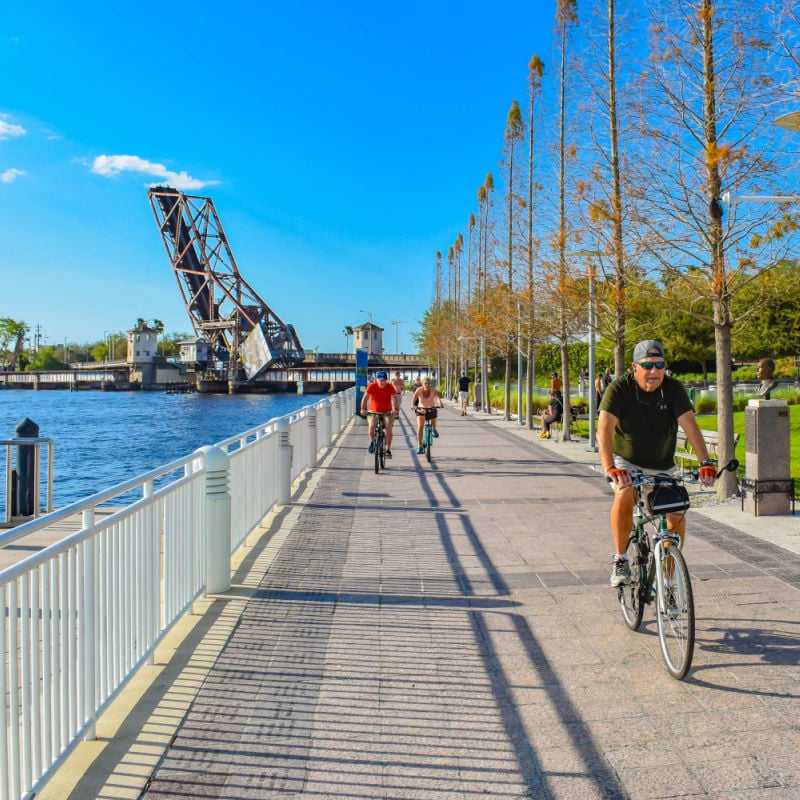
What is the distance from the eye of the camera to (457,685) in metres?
4.15

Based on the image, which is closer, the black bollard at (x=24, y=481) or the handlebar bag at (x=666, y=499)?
the handlebar bag at (x=666, y=499)

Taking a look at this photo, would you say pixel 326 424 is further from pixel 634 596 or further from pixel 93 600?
pixel 93 600

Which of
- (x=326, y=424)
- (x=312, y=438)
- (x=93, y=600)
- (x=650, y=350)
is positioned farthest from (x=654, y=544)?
(x=326, y=424)

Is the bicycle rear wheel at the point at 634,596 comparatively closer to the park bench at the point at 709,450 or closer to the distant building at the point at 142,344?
the park bench at the point at 709,450

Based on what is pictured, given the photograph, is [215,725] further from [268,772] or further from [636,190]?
[636,190]

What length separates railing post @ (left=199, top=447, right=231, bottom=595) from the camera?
18.6 ft

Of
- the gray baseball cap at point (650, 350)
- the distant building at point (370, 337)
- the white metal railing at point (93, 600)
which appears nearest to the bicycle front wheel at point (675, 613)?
the gray baseball cap at point (650, 350)

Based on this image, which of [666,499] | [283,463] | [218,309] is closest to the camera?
[666,499]

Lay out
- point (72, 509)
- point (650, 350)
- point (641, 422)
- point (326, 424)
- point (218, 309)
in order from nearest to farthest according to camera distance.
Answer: point (72, 509) → point (650, 350) → point (641, 422) → point (326, 424) → point (218, 309)

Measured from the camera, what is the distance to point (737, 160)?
33.1 ft

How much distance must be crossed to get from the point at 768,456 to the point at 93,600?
750 cm

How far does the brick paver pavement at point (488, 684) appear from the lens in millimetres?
3211

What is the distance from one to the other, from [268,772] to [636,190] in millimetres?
9389

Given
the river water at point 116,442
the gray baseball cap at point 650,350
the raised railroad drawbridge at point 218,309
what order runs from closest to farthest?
the gray baseball cap at point 650,350 < the river water at point 116,442 < the raised railroad drawbridge at point 218,309
